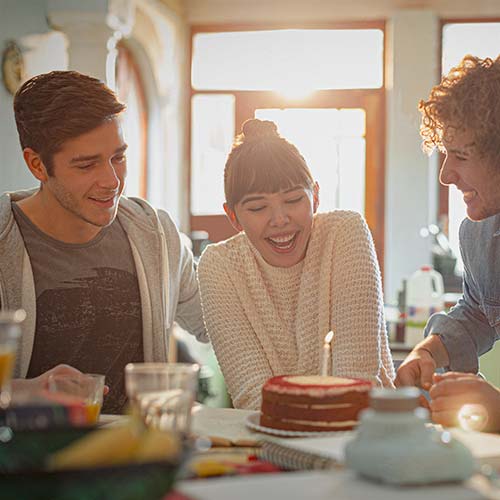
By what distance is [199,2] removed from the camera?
7.88 meters

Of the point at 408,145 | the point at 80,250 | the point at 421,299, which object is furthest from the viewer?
the point at 408,145

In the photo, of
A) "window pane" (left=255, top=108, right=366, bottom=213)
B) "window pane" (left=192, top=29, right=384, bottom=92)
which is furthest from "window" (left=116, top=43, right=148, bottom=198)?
"window pane" (left=255, top=108, right=366, bottom=213)

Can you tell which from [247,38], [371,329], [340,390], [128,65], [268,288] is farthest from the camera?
[247,38]

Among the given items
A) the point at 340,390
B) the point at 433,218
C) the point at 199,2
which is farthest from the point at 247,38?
the point at 340,390

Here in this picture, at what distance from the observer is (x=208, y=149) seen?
8141 mm

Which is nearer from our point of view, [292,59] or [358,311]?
[358,311]

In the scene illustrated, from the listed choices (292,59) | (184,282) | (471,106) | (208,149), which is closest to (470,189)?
(471,106)

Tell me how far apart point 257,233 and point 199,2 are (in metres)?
6.12

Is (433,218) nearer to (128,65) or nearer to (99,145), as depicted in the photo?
(128,65)

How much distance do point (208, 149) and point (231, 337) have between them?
6212mm

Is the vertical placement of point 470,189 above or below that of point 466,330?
above

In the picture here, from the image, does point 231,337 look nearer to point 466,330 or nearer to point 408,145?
point 466,330

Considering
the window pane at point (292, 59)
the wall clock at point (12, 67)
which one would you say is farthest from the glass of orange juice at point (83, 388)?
the window pane at point (292, 59)

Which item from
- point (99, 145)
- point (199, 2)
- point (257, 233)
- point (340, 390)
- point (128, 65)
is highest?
point (199, 2)
